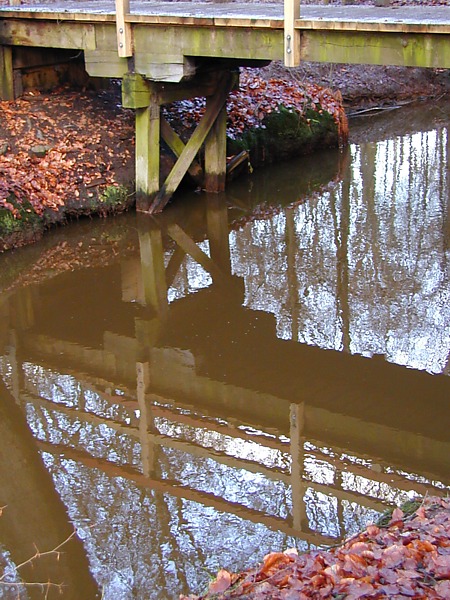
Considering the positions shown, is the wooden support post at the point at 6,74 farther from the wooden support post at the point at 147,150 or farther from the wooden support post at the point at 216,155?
the wooden support post at the point at 216,155

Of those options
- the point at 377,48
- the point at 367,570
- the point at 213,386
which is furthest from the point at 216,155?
the point at 367,570

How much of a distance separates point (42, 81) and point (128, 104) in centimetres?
269

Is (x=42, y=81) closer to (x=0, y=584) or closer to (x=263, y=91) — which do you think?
(x=263, y=91)

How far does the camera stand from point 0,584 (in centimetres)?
482

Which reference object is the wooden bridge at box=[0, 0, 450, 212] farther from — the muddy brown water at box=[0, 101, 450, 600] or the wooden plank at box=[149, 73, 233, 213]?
the muddy brown water at box=[0, 101, 450, 600]

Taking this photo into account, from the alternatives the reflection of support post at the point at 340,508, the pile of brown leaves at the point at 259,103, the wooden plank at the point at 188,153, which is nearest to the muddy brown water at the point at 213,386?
the reflection of support post at the point at 340,508

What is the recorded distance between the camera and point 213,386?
7215mm

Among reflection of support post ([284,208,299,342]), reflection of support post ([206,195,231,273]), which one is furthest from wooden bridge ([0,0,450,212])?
reflection of support post ([284,208,299,342])

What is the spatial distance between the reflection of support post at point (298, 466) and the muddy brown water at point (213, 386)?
0.02 meters

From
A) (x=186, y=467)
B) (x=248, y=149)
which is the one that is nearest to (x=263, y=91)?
(x=248, y=149)

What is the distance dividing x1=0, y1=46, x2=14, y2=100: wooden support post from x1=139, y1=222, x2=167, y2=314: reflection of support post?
10.4 ft

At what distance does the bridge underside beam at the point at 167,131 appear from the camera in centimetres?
1134

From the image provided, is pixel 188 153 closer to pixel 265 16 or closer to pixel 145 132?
pixel 145 132

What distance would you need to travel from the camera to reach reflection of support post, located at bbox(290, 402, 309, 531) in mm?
5391
